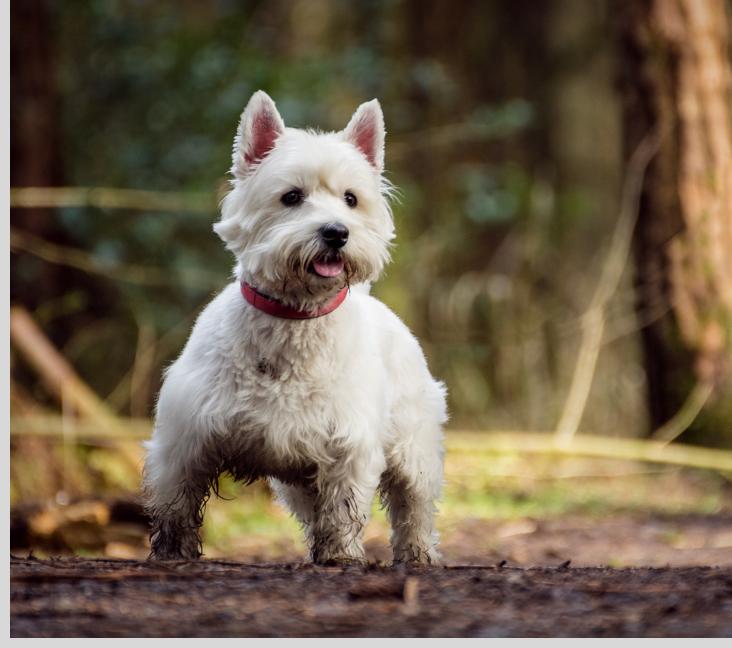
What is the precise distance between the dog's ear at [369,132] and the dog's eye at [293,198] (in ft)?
1.59

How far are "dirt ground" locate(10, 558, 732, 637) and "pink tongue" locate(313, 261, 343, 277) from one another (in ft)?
3.94

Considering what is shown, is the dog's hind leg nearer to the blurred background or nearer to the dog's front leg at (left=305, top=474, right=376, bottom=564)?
the dog's front leg at (left=305, top=474, right=376, bottom=564)

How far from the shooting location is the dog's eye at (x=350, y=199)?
18.1 feet

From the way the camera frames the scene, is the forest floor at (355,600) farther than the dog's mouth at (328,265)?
No

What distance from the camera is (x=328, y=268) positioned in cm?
529

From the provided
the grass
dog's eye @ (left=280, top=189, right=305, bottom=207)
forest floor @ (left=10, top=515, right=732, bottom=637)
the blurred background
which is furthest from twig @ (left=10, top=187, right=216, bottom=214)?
forest floor @ (left=10, top=515, right=732, bottom=637)

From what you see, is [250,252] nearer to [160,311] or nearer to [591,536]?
[591,536]

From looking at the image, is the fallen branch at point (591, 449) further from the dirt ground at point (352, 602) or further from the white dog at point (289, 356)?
the dirt ground at point (352, 602)

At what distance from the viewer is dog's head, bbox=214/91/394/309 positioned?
527 centimetres

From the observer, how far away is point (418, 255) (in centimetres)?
1393

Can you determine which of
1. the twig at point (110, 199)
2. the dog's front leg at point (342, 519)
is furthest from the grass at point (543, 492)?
the dog's front leg at point (342, 519)

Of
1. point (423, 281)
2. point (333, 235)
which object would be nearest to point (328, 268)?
point (333, 235)

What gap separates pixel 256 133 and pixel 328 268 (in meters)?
0.83

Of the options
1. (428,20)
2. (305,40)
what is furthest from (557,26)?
(305,40)
